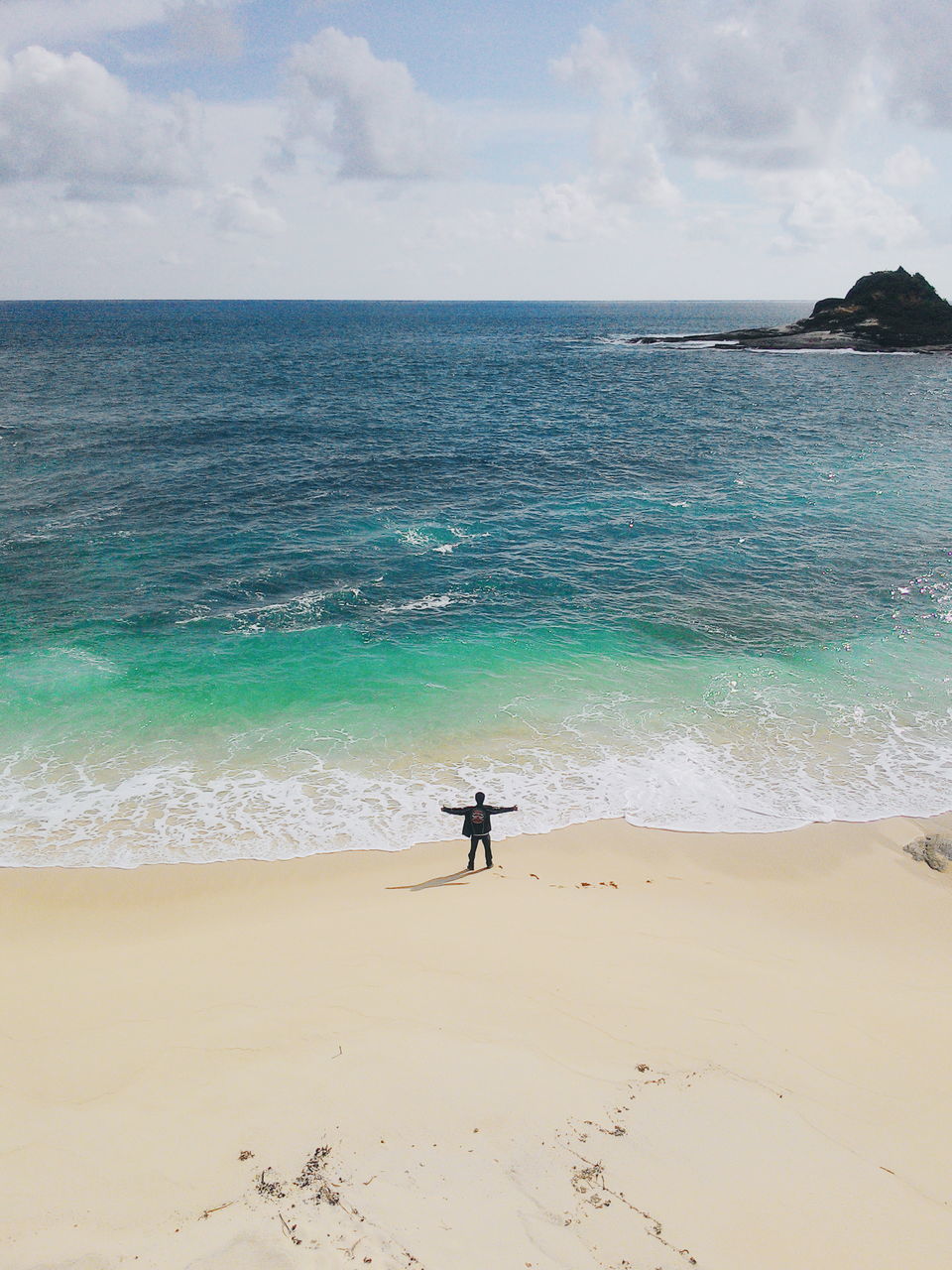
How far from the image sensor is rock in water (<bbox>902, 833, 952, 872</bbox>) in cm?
1501

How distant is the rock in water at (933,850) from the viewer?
1501 centimetres

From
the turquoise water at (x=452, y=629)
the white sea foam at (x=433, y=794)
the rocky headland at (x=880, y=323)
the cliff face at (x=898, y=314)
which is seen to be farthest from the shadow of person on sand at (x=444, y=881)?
the cliff face at (x=898, y=314)

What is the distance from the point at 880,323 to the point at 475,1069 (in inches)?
4913

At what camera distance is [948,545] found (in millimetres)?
32562

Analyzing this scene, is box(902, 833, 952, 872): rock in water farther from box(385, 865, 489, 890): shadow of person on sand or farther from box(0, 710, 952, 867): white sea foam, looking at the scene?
box(385, 865, 489, 890): shadow of person on sand

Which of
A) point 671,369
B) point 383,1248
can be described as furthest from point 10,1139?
point 671,369

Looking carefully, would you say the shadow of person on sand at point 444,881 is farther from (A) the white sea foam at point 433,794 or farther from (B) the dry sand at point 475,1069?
(A) the white sea foam at point 433,794

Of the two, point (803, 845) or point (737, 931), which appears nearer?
point (737, 931)

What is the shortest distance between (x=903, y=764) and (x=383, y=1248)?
53.6 ft

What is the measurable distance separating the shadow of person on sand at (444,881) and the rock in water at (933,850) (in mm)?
9044

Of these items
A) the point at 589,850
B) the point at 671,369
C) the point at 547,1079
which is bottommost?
the point at 589,850

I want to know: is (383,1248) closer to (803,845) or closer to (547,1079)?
(547,1079)

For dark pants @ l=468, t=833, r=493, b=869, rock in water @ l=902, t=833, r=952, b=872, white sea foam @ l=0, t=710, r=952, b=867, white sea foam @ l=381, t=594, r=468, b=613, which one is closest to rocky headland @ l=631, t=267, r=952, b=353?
white sea foam @ l=381, t=594, r=468, b=613

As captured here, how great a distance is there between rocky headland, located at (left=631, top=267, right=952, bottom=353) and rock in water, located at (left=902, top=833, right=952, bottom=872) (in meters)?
106
